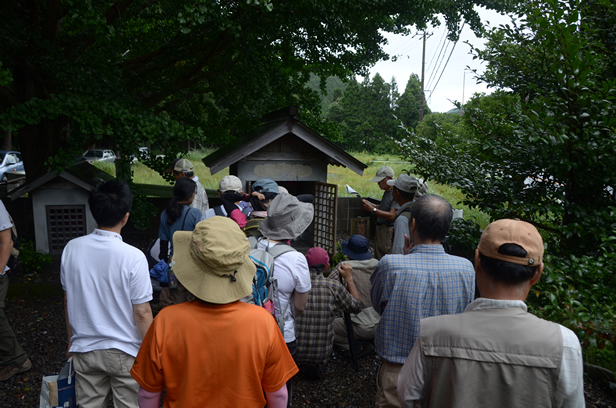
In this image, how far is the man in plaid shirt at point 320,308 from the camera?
3.69 meters

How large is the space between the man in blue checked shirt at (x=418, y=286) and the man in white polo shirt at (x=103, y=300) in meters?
1.59

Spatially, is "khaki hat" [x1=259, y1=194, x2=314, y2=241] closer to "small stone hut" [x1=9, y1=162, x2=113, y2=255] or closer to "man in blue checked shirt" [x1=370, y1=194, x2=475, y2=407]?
"man in blue checked shirt" [x1=370, y1=194, x2=475, y2=407]

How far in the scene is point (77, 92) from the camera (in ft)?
18.7

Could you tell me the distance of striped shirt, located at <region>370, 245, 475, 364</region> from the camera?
7.86 feet

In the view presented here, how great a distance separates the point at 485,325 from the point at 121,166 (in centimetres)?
693

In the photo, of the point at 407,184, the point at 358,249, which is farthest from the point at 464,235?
the point at 358,249

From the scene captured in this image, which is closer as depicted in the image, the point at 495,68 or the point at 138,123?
the point at 495,68

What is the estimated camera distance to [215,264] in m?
1.69

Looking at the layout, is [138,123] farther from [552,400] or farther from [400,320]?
[552,400]

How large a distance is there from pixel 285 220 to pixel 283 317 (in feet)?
2.45

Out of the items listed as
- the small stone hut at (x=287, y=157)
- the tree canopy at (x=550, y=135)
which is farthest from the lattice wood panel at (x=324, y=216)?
the tree canopy at (x=550, y=135)

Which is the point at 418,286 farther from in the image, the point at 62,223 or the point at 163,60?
the point at 163,60

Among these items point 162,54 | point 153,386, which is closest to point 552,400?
point 153,386

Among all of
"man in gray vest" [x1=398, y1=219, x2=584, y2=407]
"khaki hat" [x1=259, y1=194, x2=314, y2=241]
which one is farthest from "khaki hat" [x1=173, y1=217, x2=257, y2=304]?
"khaki hat" [x1=259, y1=194, x2=314, y2=241]
